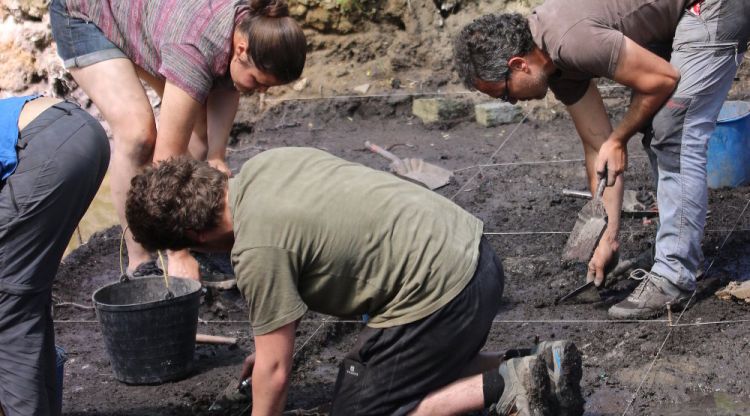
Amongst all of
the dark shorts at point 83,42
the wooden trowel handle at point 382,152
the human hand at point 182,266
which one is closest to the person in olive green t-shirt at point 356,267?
the human hand at point 182,266

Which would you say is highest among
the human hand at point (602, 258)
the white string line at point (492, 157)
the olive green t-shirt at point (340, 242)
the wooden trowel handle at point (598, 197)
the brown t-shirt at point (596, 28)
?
the brown t-shirt at point (596, 28)

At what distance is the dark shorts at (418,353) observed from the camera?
2920 mm

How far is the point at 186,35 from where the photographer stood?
3979 millimetres

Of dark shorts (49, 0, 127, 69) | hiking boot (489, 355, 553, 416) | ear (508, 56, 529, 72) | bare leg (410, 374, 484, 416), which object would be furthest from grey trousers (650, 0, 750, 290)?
dark shorts (49, 0, 127, 69)

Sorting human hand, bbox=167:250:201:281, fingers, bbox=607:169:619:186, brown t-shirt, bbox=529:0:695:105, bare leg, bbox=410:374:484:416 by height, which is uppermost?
brown t-shirt, bbox=529:0:695:105

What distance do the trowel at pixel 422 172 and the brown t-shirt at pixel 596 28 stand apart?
84.8 inches

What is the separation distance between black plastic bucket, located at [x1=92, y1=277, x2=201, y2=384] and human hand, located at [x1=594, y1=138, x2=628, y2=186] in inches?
73.0

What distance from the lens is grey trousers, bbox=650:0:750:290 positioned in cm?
397

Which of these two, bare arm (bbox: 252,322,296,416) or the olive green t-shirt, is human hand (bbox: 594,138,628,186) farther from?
bare arm (bbox: 252,322,296,416)

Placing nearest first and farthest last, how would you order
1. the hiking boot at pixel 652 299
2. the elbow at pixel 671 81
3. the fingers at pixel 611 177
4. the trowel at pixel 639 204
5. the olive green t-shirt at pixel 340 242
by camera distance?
the olive green t-shirt at pixel 340 242 → the elbow at pixel 671 81 → the fingers at pixel 611 177 → the hiking boot at pixel 652 299 → the trowel at pixel 639 204

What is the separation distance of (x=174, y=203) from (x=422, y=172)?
384cm

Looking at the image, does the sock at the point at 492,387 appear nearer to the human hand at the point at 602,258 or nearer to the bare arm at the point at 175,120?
the human hand at the point at 602,258

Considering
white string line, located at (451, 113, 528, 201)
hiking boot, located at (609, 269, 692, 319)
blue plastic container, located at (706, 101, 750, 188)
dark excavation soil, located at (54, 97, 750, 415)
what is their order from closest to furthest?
dark excavation soil, located at (54, 97, 750, 415) → hiking boot, located at (609, 269, 692, 319) → blue plastic container, located at (706, 101, 750, 188) → white string line, located at (451, 113, 528, 201)

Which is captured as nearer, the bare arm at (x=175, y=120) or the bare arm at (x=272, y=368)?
the bare arm at (x=272, y=368)
